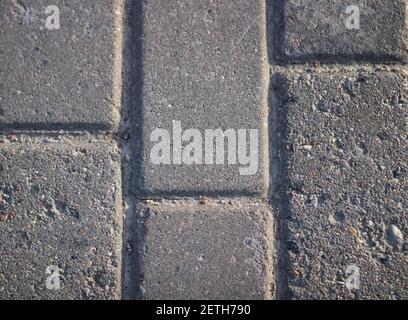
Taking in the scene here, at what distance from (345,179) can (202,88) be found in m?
0.62

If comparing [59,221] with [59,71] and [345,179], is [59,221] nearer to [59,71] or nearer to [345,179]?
[59,71]

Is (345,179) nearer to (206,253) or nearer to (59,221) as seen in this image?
(206,253)

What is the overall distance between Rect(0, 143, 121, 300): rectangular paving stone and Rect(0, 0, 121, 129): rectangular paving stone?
0.35ft

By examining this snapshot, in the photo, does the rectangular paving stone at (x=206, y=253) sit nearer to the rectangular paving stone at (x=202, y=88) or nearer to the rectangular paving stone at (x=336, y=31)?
the rectangular paving stone at (x=202, y=88)

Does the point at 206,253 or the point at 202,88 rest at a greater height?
the point at 202,88

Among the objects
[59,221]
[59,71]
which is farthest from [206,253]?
[59,71]

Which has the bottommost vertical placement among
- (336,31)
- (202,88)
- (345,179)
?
(345,179)

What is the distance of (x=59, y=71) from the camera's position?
64.1 inches

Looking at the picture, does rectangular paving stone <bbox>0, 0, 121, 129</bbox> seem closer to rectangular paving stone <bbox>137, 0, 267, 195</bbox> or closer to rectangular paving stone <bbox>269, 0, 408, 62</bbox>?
rectangular paving stone <bbox>137, 0, 267, 195</bbox>

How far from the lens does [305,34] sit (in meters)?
1.64

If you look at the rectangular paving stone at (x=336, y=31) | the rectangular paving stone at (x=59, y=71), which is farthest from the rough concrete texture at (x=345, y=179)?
the rectangular paving stone at (x=59, y=71)

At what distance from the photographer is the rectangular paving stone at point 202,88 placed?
5.25ft

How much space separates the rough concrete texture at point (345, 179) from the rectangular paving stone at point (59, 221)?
26.0 inches

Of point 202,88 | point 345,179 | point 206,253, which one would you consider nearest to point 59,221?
point 206,253
